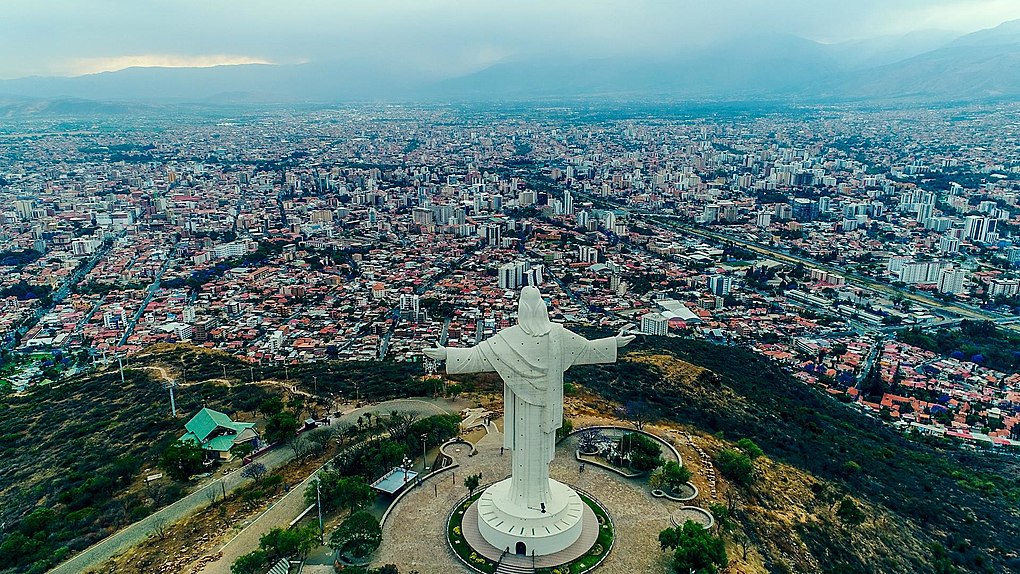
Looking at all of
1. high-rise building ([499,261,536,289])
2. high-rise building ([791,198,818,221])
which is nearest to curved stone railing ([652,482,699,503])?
high-rise building ([499,261,536,289])

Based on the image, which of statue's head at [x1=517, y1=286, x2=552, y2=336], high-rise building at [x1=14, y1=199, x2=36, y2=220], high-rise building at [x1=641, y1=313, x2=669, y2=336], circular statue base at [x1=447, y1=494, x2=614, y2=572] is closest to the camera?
statue's head at [x1=517, y1=286, x2=552, y2=336]

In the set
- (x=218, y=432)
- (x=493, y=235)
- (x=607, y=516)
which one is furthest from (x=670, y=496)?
(x=493, y=235)

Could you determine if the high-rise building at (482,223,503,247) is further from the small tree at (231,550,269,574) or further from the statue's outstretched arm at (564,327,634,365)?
the small tree at (231,550,269,574)

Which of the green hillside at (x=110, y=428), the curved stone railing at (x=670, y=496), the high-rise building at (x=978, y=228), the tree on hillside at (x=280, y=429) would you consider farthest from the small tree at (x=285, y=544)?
the high-rise building at (x=978, y=228)

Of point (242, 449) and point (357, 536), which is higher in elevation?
point (357, 536)

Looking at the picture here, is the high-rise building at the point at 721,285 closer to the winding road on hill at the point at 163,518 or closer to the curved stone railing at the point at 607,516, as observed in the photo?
the winding road on hill at the point at 163,518

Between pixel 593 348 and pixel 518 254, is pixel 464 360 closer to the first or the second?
pixel 593 348

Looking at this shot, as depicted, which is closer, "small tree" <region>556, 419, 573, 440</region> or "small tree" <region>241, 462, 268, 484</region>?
"small tree" <region>241, 462, 268, 484</region>
